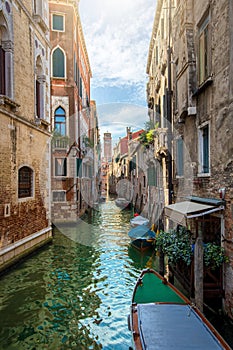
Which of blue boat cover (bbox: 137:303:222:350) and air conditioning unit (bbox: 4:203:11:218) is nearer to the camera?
blue boat cover (bbox: 137:303:222:350)

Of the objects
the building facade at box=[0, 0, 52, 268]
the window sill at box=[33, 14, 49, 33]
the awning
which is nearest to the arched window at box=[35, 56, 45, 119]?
the building facade at box=[0, 0, 52, 268]

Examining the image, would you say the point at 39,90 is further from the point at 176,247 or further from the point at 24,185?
the point at 176,247

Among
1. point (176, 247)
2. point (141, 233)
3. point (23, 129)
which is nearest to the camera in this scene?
point (176, 247)

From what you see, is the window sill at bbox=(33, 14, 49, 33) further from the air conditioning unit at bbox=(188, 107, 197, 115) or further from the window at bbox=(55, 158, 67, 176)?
the window at bbox=(55, 158, 67, 176)

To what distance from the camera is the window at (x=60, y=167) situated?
51.8ft

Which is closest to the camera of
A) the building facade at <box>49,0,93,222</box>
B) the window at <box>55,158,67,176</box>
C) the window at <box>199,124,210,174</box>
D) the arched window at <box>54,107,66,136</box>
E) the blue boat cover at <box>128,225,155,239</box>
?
the window at <box>199,124,210,174</box>

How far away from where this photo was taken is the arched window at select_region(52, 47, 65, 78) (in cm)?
1587

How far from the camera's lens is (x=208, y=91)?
593 cm

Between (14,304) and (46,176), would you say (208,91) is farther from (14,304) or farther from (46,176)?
(46,176)

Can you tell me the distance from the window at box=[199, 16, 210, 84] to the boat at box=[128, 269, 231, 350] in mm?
4696

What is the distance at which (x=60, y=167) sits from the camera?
1584 centimetres

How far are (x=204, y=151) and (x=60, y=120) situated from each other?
1136cm

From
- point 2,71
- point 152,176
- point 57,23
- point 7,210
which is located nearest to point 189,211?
point 7,210

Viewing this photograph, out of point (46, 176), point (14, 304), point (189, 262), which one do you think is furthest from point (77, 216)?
point (189, 262)
